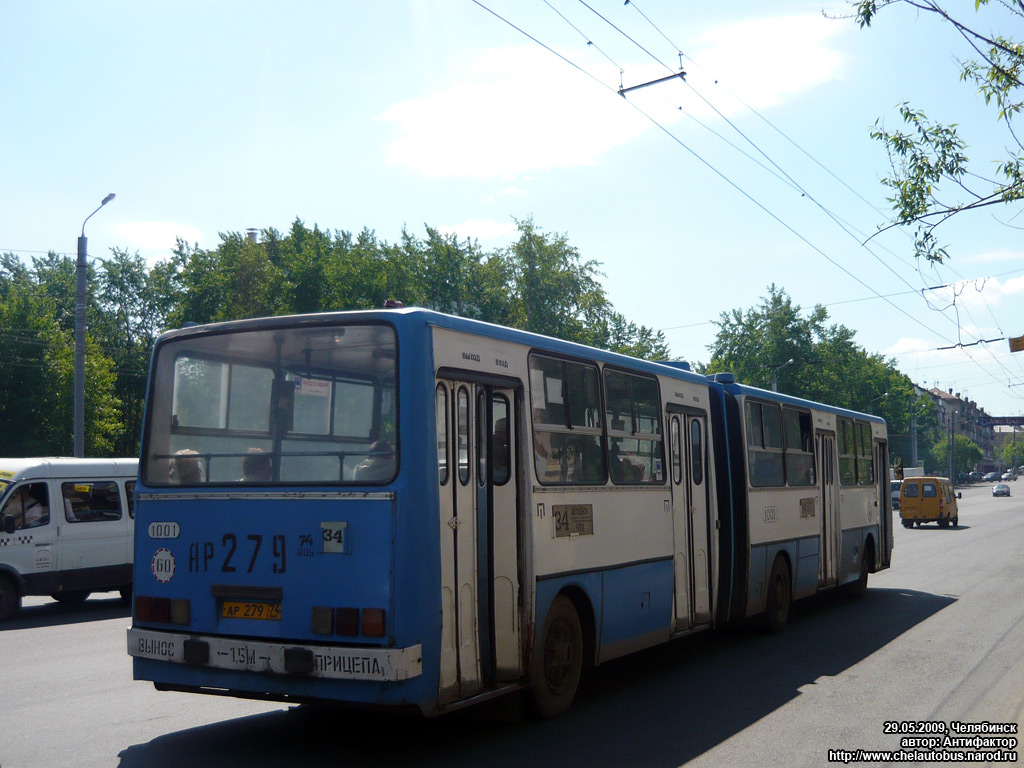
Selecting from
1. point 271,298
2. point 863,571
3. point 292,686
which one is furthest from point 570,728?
point 271,298

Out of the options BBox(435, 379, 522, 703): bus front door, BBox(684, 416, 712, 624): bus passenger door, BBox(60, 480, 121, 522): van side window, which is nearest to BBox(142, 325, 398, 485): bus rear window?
BBox(435, 379, 522, 703): bus front door

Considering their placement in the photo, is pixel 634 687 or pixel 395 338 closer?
pixel 395 338

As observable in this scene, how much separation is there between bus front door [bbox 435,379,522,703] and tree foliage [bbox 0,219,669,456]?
136 ft

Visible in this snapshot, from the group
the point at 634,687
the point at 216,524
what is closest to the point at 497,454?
the point at 216,524

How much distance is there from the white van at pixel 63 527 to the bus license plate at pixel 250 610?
381 inches

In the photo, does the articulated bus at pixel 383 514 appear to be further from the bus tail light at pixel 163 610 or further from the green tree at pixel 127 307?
the green tree at pixel 127 307

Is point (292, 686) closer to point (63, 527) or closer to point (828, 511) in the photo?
point (63, 527)

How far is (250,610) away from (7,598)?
32.8 ft

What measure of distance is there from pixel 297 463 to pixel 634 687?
14.2 ft

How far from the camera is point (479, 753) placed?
6848mm

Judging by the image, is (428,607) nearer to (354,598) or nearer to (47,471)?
(354,598)

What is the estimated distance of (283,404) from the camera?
22.6 feet

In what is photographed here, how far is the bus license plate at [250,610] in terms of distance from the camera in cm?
646

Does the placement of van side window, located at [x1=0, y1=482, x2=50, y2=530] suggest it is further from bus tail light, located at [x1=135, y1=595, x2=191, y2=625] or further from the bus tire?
the bus tire
